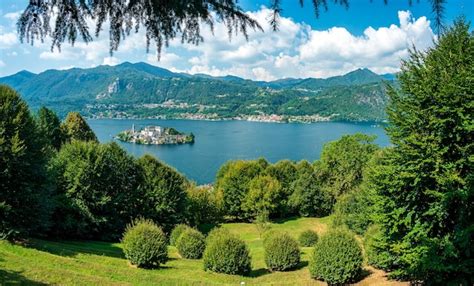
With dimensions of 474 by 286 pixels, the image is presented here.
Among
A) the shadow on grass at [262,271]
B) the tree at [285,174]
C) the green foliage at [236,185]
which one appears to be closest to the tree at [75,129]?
the green foliage at [236,185]

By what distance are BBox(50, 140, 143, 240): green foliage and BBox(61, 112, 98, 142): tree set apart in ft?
64.9

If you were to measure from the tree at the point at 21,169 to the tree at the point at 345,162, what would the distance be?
3437 centimetres

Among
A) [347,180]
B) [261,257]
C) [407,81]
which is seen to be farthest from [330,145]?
[407,81]

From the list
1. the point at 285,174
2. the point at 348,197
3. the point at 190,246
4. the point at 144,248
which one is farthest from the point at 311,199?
the point at 144,248

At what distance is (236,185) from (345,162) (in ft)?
44.9

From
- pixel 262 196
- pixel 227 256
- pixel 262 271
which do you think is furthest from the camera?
pixel 262 196

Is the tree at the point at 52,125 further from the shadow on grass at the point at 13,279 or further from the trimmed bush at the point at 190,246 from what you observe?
the shadow on grass at the point at 13,279

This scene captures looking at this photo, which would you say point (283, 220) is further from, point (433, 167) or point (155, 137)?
point (155, 137)

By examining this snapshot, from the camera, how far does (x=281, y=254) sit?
18703mm

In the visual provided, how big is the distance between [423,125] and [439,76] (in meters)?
1.69

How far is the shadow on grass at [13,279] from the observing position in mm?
10227

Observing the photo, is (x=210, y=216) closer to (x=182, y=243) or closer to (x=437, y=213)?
(x=182, y=243)

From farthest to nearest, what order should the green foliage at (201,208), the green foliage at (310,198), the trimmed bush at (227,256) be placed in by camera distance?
the green foliage at (310,198) → the green foliage at (201,208) → the trimmed bush at (227,256)

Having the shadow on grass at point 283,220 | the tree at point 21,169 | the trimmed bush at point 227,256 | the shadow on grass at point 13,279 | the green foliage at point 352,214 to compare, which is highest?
the tree at point 21,169
